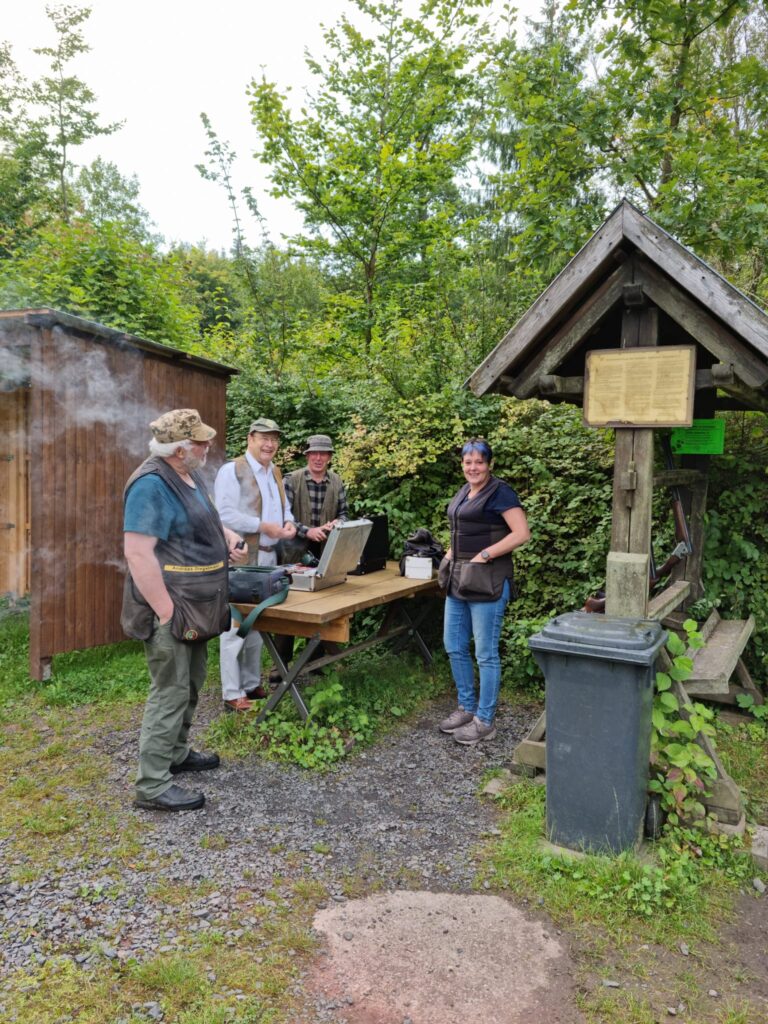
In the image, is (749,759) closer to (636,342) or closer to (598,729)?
(598,729)

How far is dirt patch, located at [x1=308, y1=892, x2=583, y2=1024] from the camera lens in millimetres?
2258

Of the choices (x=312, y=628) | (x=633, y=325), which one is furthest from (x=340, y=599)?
(x=633, y=325)

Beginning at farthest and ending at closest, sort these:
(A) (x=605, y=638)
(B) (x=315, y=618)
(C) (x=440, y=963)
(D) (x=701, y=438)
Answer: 1. (D) (x=701, y=438)
2. (B) (x=315, y=618)
3. (A) (x=605, y=638)
4. (C) (x=440, y=963)

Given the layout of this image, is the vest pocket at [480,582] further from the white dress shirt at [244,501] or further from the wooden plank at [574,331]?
the white dress shirt at [244,501]

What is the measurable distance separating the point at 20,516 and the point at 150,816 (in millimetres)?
4929

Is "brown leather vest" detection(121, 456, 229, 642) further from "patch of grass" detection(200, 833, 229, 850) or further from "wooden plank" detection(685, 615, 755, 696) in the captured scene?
"wooden plank" detection(685, 615, 755, 696)

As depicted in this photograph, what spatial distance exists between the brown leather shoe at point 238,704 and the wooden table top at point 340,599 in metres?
0.79

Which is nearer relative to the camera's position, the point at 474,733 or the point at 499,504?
the point at 499,504

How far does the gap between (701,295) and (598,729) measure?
2093 mm

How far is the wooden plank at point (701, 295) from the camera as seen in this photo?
3008mm

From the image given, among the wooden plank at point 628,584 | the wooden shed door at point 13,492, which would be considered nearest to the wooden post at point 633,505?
the wooden plank at point 628,584

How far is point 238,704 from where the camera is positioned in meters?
4.83

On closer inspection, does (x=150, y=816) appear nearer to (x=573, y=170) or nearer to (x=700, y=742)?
(x=700, y=742)

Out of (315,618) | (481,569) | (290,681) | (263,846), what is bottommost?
(263,846)
